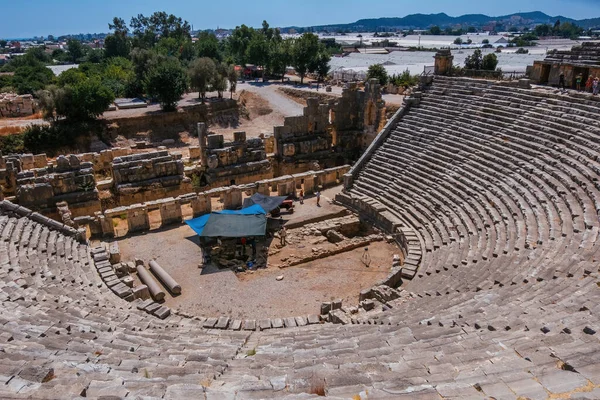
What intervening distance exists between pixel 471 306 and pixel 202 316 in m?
7.88

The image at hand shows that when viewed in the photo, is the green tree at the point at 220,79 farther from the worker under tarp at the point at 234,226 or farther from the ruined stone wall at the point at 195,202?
the worker under tarp at the point at 234,226

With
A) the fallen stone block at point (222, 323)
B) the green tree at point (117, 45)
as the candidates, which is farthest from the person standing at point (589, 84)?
the green tree at point (117, 45)

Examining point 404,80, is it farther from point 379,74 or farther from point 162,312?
point 162,312

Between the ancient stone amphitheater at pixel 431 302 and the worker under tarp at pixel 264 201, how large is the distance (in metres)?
3.60

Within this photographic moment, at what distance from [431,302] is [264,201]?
10066mm

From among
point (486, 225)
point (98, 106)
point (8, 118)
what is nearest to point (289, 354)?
point (486, 225)

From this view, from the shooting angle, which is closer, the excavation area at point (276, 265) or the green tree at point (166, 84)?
the excavation area at point (276, 265)

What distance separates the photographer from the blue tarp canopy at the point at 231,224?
1678 cm

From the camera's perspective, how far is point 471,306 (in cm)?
947

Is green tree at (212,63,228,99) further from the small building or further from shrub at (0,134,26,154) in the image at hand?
the small building

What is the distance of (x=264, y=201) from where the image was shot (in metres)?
19.5

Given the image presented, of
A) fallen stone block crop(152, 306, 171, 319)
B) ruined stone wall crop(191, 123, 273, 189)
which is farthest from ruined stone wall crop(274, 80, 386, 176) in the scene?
fallen stone block crop(152, 306, 171, 319)

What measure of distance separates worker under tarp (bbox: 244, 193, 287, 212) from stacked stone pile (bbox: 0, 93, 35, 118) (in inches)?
1335

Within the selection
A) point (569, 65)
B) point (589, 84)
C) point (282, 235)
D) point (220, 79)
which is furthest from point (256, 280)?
point (220, 79)
